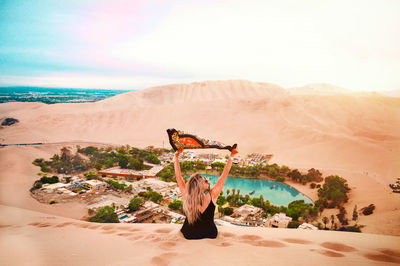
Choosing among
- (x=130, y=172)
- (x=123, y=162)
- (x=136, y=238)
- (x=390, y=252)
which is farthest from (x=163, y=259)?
(x=123, y=162)

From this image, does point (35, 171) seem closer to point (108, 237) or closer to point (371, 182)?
point (108, 237)

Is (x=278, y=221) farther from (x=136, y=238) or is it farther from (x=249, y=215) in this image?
(x=136, y=238)

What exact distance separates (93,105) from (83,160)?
104 feet

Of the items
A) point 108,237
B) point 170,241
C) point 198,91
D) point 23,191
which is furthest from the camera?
point 198,91

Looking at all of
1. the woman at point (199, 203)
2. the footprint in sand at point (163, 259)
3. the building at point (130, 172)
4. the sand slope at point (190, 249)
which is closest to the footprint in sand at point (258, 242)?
A: the sand slope at point (190, 249)

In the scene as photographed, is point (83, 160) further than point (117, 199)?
Yes

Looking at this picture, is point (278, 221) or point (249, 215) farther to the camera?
point (249, 215)

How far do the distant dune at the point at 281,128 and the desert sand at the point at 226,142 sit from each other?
11 cm

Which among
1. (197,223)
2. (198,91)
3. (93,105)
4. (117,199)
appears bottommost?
(117,199)

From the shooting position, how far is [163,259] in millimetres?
1809

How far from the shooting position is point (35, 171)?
10367 mm

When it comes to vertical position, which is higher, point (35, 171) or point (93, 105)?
point (93, 105)

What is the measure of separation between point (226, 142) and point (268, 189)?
11688 millimetres

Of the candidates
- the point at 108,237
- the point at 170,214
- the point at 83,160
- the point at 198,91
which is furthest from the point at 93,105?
the point at 108,237
